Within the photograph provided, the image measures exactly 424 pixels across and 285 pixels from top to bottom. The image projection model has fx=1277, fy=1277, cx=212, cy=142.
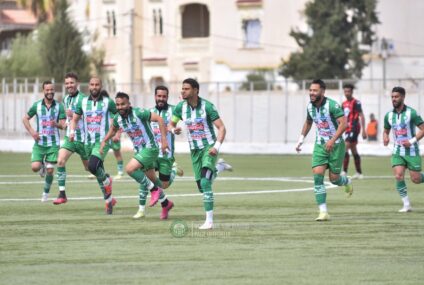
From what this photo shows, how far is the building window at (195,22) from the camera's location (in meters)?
87.5

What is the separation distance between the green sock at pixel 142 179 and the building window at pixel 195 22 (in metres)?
67.0

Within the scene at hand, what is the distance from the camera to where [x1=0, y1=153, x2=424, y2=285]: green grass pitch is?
13734 millimetres

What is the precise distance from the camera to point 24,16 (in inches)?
4311

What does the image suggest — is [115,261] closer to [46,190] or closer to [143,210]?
[143,210]

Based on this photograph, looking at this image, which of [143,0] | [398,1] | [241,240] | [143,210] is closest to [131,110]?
[143,210]

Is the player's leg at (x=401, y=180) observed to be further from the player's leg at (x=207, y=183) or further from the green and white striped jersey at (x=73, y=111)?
the green and white striped jersey at (x=73, y=111)

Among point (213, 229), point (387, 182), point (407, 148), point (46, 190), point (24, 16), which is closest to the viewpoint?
point (213, 229)

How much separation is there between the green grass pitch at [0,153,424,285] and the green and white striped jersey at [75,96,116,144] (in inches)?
52.8

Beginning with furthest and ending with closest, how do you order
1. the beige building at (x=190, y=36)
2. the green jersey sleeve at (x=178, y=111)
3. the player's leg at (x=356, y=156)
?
the beige building at (x=190, y=36), the player's leg at (x=356, y=156), the green jersey sleeve at (x=178, y=111)

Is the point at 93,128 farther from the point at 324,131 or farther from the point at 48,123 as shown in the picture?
the point at 324,131

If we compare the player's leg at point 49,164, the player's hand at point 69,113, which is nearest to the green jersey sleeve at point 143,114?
the player's hand at point 69,113

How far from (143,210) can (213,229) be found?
267 cm

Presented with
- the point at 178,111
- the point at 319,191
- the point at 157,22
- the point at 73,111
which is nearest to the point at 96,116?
the point at 73,111

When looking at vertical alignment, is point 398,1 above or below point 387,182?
above
